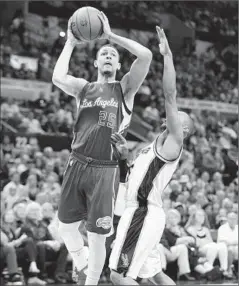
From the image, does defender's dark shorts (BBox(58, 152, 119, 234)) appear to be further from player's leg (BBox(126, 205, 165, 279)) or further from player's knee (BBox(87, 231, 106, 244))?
player's leg (BBox(126, 205, 165, 279))

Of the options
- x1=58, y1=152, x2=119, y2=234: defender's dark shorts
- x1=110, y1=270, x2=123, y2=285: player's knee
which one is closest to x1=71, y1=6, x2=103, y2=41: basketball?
x1=58, y1=152, x2=119, y2=234: defender's dark shorts

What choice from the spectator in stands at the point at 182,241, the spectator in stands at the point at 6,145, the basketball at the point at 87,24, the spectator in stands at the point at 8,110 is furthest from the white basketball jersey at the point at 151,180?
the spectator in stands at the point at 8,110

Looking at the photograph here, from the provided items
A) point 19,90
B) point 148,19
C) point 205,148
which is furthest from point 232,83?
point 19,90

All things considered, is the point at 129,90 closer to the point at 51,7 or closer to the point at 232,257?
the point at 232,257

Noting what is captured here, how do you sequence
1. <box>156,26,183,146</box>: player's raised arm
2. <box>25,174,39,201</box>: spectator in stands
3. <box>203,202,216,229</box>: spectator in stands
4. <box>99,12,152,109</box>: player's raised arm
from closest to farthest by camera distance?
<box>156,26,183,146</box>: player's raised arm → <box>99,12,152,109</box>: player's raised arm → <box>25,174,39,201</box>: spectator in stands → <box>203,202,216,229</box>: spectator in stands

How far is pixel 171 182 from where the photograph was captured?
14.4m

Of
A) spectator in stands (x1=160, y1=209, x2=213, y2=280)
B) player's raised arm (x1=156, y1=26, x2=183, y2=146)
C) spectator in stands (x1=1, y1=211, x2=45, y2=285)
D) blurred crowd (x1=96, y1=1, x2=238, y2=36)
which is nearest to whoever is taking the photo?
player's raised arm (x1=156, y1=26, x2=183, y2=146)

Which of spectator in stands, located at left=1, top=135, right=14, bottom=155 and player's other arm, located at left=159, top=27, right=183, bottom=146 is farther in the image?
spectator in stands, located at left=1, top=135, right=14, bottom=155

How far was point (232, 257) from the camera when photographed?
1297cm

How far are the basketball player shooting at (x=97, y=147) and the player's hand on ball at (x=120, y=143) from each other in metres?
0.07

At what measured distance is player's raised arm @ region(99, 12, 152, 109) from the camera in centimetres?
613

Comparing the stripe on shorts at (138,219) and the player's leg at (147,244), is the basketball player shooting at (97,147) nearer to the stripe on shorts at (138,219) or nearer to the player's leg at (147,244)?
the stripe on shorts at (138,219)

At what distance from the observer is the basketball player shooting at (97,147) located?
620 centimetres

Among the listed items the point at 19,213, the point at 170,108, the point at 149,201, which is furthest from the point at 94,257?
the point at 19,213
